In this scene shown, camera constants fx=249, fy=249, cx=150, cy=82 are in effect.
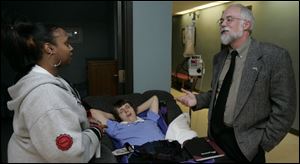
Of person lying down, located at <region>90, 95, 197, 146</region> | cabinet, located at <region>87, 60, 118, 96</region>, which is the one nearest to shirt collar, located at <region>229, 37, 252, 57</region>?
person lying down, located at <region>90, 95, 197, 146</region>

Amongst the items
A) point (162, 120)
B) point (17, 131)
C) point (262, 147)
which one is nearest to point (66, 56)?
point (17, 131)

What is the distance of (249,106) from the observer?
2.89ft

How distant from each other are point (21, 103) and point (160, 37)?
125cm

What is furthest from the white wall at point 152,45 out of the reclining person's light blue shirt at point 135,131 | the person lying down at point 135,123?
the reclining person's light blue shirt at point 135,131

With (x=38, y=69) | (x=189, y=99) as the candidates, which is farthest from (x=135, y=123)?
(x=38, y=69)

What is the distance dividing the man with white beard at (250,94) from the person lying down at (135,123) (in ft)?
1.02

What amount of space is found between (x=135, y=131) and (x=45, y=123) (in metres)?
0.91

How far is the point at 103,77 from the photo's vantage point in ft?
6.33

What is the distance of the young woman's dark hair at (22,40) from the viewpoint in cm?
59

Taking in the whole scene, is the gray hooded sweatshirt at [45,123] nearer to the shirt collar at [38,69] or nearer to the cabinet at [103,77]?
the shirt collar at [38,69]

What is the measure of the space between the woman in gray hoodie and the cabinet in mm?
1263

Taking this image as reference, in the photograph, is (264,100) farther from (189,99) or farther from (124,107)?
(124,107)

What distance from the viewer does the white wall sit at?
1.70 metres

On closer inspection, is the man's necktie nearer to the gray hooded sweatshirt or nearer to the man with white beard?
the man with white beard
